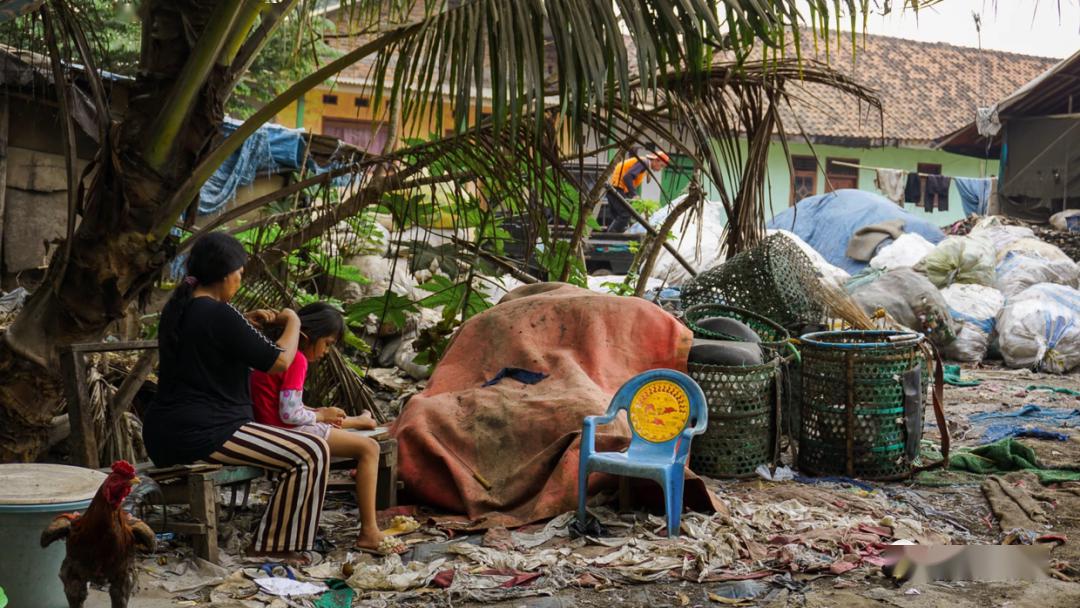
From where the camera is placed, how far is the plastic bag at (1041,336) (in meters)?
12.1

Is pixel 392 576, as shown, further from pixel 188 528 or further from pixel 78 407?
pixel 78 407

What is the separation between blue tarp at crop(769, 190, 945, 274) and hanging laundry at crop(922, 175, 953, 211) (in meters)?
5.02

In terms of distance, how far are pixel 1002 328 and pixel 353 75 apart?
13994 mm

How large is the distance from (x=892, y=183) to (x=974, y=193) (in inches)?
68.9

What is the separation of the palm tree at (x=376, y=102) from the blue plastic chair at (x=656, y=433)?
1.05 m

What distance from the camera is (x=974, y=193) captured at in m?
23.2

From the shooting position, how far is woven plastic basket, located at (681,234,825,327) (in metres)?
7.59

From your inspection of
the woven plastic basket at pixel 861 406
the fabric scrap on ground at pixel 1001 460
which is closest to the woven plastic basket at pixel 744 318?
the woven plastic basket at pixel 861 406

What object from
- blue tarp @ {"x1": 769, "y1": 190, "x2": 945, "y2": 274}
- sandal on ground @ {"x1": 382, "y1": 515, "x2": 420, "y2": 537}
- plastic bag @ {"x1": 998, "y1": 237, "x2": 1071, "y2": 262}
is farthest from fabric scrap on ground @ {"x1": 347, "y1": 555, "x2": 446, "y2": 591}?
blue tarp @ {"x1": 769, "y1": 190, "x2": 945, "y2": 274}

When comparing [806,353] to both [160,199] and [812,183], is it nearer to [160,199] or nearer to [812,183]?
[160,199]

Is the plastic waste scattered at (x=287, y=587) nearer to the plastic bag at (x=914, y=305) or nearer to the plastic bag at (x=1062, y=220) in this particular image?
the plastic bag at (x=914, y=305)

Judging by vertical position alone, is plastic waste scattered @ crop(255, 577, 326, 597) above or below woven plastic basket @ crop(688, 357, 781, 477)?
below

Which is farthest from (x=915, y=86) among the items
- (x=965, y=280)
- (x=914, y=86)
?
(x=965, y=280)

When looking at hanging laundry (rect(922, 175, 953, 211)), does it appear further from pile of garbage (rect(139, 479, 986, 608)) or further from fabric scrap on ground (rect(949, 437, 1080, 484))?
pile of garbage (rect(139, 479, 986, 608))
